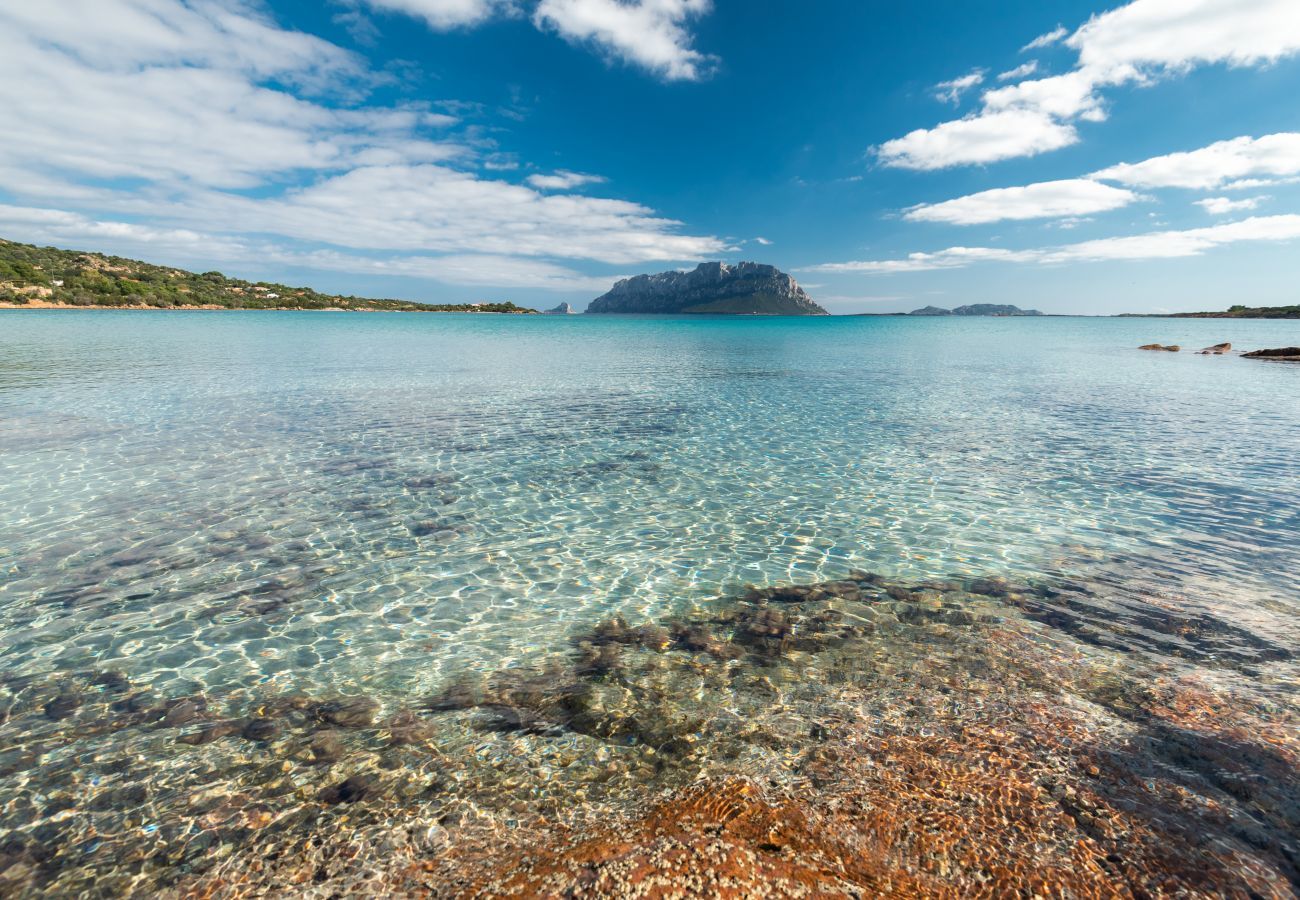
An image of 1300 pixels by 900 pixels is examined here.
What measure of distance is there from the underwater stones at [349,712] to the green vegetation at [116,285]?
157 m

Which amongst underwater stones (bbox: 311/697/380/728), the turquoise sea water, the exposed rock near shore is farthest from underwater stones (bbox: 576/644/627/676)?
the exposed rock near shore

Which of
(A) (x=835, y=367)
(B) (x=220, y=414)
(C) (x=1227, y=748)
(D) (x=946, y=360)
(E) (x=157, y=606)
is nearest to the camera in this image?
(C) (x=1227, y=748)

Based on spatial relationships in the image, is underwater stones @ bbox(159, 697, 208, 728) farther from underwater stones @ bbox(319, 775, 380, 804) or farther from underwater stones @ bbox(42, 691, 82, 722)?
underwater stones @ bbox(319, 775, 380, 804)

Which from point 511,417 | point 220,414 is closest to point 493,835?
point 511,417

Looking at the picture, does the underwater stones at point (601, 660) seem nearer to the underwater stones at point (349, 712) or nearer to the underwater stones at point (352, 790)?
the underwater stones at point (349, 712)

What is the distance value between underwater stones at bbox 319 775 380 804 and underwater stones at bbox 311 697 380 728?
937mm

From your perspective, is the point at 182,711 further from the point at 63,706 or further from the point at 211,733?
the point at 63,706

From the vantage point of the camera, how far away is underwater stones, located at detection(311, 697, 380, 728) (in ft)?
22.2

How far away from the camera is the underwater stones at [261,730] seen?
6469 mm

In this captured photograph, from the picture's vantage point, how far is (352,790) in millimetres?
5695

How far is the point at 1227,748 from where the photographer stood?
6.14 metres

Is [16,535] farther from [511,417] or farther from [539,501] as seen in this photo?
[511,417]

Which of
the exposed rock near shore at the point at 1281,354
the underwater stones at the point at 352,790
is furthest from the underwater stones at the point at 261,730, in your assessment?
the exposed rock near shore at the point at 1281,354

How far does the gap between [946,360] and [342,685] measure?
66406 millimetres
